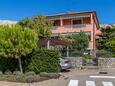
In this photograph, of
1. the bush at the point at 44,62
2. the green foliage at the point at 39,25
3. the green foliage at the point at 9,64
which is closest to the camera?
the bush at the point at 44,62

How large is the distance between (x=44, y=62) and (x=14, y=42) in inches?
107

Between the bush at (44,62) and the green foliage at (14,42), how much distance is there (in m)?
1.17

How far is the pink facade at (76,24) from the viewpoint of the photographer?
45.8 meters

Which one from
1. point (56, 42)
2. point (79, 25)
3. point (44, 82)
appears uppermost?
point (79, 25)

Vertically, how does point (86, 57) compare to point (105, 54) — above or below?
below

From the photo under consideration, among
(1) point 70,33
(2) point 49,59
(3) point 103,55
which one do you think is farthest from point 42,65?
(1) point 70,33

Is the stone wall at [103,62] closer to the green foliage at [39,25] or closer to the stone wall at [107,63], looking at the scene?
the stone wall at [107,63]

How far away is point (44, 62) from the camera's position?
20.9m

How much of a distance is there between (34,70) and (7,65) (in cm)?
215

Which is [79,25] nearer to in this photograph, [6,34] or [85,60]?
[85,60]

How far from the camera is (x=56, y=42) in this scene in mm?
29578

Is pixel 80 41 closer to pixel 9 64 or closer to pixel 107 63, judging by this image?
pixel 107 63

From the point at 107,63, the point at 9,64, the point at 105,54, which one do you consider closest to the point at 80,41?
the point at 105,54

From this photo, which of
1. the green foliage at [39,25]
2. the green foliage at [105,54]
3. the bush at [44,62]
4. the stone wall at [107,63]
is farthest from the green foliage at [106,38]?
the bush at [44,62]
